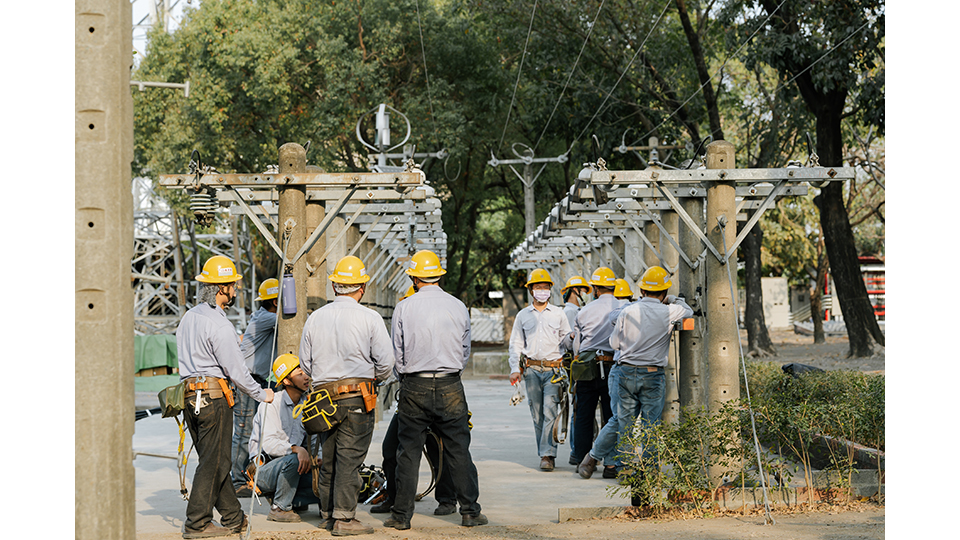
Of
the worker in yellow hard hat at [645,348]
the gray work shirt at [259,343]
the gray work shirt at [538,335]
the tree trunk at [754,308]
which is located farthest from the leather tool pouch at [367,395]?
the tree trunk at [754,308]

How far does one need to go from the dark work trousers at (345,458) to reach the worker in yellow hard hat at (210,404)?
0.63m

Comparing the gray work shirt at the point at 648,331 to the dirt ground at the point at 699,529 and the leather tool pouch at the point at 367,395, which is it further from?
the leather tool pouch at the point at 367,395

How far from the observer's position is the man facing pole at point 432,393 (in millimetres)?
7859

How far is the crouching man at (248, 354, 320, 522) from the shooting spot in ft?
26.7

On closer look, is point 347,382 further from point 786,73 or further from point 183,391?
point 786,73

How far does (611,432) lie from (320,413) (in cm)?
348

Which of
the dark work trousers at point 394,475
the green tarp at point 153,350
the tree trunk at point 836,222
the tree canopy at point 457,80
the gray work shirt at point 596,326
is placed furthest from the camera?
the tree canopy at point 457,80

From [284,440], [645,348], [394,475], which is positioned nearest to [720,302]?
[645,348]

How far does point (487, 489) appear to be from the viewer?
9.59m

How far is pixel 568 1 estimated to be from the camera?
85.8 feet

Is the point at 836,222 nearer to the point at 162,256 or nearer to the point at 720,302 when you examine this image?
the point at 720,302

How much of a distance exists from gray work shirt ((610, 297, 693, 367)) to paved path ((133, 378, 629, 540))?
1.34 m

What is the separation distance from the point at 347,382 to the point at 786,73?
1764cm

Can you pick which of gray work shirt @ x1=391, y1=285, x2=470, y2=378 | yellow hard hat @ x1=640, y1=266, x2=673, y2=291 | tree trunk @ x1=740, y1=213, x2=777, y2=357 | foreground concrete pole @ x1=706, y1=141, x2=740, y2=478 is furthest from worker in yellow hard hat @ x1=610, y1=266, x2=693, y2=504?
tree trunk @ x1=740, y1=213, x2=777, y2=357
